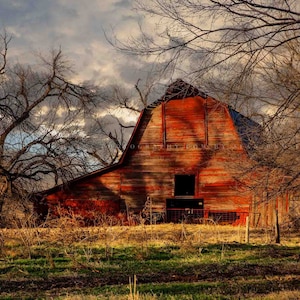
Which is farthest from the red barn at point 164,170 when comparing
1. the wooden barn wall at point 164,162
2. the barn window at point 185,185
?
the barn window at point 185,185

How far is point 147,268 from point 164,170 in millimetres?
14154

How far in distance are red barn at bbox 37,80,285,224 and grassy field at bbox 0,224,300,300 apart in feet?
22.5

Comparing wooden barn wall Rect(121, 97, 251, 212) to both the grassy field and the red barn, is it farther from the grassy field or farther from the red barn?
the grassy field

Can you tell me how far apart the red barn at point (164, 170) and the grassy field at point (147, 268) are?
6.86 metres

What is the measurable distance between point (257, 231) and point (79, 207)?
33.8 feet

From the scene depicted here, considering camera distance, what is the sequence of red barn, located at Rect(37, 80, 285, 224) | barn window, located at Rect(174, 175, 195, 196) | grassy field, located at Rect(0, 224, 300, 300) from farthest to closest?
1. barn window, located at Rect(174, 175, 195, 196)
2. red barn, located at Rect(37, 80, 285, 224)
3. grassy field, located at Rect(0, 224, 300, 300)

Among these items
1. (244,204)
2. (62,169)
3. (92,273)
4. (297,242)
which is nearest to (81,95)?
(62,169)

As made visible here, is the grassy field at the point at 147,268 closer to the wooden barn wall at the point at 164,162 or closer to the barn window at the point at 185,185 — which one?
the wooden barn wall at the point at 164,162

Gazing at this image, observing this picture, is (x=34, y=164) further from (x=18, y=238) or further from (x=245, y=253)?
(x=245, y=253)

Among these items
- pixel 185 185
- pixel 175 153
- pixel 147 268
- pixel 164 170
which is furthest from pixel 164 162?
pixel 147 268

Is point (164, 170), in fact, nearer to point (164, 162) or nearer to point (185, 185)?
point (164, 162)

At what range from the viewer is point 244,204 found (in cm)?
2473

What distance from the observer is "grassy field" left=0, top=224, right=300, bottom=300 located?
8.31 metres

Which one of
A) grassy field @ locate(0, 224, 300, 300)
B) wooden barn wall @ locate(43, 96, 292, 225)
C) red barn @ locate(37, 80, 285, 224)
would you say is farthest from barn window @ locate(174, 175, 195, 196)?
grassy field @ locate(0, 224, 300, 300)
